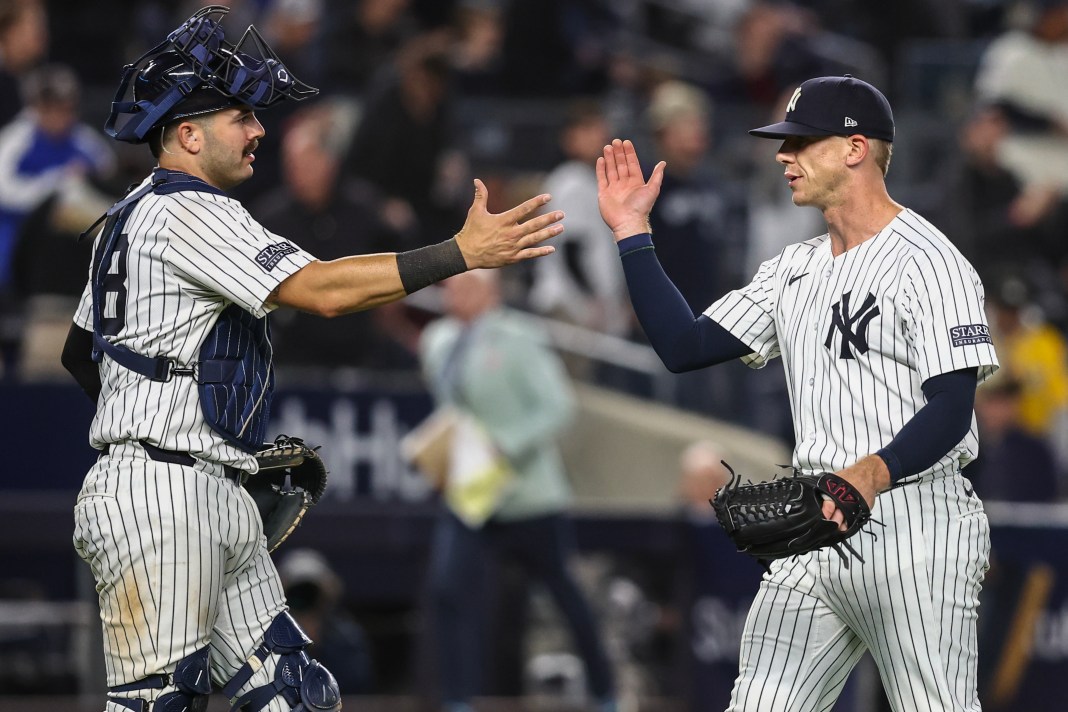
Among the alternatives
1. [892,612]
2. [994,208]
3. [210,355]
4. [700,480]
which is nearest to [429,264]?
[210,355]

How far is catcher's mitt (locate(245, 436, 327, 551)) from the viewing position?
17.9 ft

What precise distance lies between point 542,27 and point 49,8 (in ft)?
12.3

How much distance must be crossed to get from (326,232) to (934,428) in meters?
6.20

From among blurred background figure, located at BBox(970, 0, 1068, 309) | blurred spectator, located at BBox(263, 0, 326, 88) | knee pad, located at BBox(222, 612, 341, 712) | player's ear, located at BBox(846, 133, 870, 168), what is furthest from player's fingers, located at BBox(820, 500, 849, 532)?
blurred background figure, located at BBox(970, 0, 1068, 309)

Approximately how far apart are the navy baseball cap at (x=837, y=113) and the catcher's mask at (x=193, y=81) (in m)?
1.41

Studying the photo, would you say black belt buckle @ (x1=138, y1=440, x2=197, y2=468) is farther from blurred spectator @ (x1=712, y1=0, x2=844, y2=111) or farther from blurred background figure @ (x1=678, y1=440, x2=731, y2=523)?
blurred spectator @ (x1=712, y1=0, x2=844, y2=111)

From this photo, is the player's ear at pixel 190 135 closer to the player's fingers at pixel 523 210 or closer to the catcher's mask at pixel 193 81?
the catcher's mask at pixel 193 81

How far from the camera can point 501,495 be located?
923cm

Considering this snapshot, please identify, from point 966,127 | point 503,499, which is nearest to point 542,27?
point 966,127

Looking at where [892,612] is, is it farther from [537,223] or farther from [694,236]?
[694,236]

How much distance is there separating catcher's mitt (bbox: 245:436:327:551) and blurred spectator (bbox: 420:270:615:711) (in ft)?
11.4

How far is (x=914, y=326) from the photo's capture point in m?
4.88

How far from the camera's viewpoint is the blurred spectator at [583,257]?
1134 centimetres

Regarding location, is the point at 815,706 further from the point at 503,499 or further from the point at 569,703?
the point at 569,703
